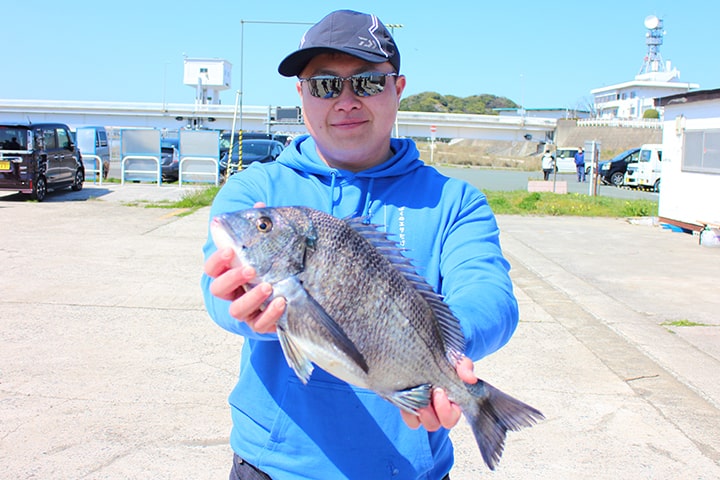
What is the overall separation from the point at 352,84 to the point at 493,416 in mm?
1040

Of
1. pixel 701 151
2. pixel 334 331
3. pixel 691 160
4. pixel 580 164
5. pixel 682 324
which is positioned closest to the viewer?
pixel 334 331

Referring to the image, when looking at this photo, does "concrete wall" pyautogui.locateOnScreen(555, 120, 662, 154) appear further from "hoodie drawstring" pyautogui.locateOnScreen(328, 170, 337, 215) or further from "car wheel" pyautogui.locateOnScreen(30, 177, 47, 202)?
"hoodie drawstring" pyautogui.locateOnScreen(328, 170, 337, 215)

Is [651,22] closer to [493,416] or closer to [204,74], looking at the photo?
[204,74]

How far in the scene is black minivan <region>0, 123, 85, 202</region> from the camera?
16344 mm

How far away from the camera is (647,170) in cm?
2998

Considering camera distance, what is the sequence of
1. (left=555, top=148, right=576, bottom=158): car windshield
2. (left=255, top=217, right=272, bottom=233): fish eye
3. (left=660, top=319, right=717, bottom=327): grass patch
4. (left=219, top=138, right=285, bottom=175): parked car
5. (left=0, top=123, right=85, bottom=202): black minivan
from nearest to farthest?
(left=255, top=217, right=272, bottom=233): fish eye
(left=660, top=319, right=717, bottom=327): grass patch
(left=0, top=123, right=85, bottom=202): black minivan
(left=219, top=138, right=285, bottom=175): parked car
(left=555, top=148, right=576, bottom=158): car windshield

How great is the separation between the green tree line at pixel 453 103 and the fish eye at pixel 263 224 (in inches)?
6056

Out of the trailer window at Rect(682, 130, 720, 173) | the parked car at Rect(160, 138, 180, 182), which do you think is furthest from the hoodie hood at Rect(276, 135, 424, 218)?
the parked car at Rect(160, 138, 180, 182)

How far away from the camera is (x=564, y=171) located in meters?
46.0

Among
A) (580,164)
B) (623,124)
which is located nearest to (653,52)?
(623,124)

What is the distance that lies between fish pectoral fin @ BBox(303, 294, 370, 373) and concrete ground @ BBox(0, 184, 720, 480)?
2.51 meters

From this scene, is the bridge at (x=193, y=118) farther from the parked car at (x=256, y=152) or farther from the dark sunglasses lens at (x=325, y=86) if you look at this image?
the dark sunglasses lens at (x=325, y=86)

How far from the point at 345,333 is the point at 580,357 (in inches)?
189

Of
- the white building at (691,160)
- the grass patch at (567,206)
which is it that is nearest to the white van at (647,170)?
the grass patch at (567,206)
